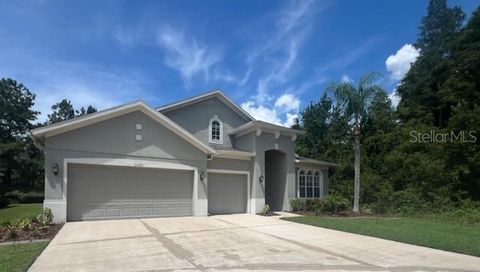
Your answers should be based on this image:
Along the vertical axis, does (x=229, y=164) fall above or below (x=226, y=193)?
above

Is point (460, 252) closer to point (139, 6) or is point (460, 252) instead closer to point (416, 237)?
point (416, 237)

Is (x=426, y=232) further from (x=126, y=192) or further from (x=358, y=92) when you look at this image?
(x=126, y=192)

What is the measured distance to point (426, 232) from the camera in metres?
12.0

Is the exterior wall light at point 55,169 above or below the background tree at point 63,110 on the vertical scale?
below

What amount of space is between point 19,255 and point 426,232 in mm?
11544

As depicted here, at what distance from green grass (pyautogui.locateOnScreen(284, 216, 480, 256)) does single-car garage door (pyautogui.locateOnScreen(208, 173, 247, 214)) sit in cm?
451

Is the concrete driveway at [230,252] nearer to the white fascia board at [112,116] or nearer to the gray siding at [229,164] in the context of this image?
the white fascia board at [112,116]

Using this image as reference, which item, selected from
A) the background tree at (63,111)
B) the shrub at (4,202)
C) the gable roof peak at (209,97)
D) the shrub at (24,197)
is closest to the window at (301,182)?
the gable roof peak at (209,97)

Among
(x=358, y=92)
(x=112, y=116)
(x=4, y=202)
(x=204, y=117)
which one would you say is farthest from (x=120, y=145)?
(x=4, y=202)

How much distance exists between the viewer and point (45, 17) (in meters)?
13.4

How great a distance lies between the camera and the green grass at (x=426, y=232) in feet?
32.1

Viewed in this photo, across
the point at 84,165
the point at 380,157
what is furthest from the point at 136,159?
the point at 380,157

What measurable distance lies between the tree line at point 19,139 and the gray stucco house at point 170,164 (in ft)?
79.1

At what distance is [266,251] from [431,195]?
14.4m
